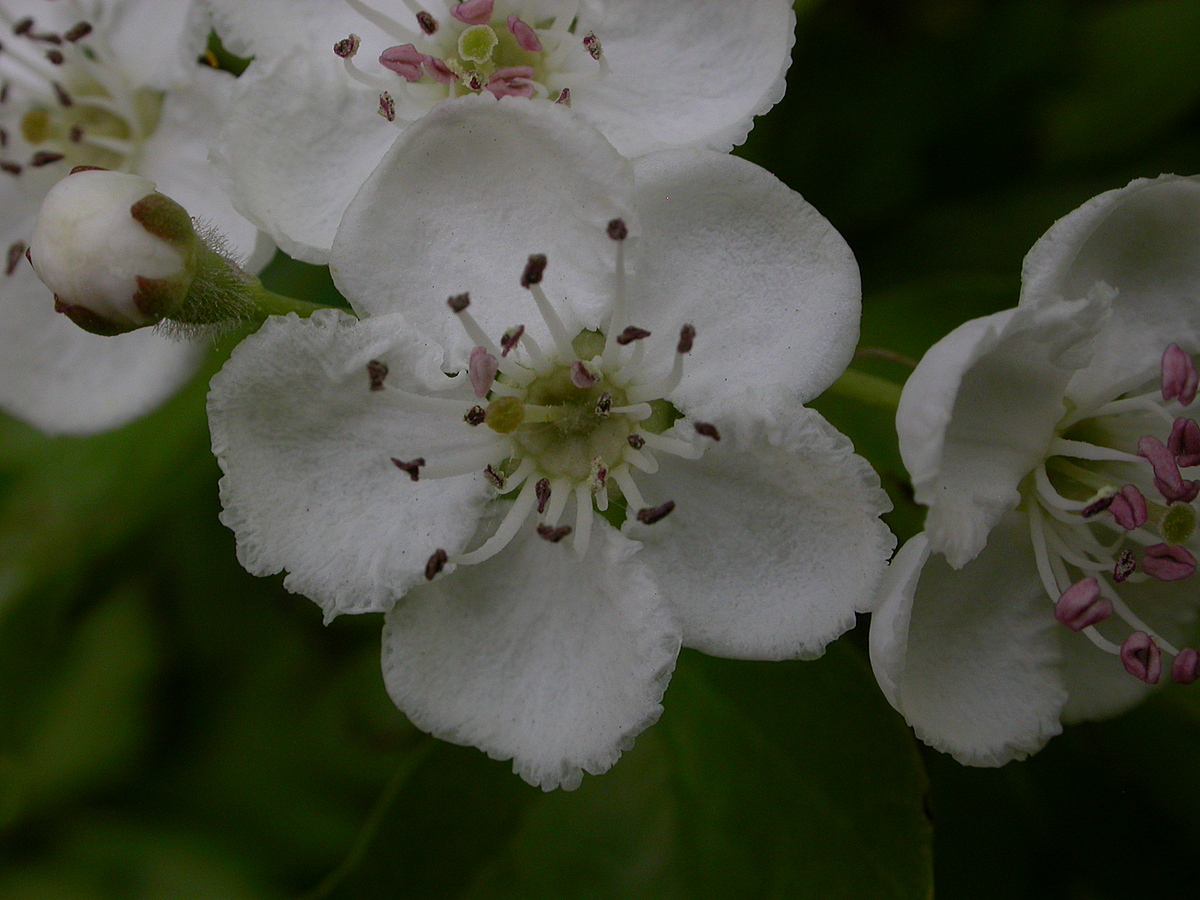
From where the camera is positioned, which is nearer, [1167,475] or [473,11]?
[1167,475]

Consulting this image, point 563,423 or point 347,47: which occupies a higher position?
point 347,47

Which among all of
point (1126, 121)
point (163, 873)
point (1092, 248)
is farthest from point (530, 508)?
point (1126, 121)

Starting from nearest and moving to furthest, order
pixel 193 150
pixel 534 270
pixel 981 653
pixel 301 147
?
pixel 534 270
pixel 981 653
pixel 301 147
pixel 193 150

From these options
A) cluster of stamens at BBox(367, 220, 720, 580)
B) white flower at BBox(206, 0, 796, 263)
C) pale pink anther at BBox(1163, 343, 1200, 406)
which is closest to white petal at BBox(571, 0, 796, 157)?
white flower at BBox(206, 0, 796, 263)

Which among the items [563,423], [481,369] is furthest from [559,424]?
[481,369]

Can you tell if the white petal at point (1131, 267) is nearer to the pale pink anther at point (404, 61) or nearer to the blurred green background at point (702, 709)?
the blurred green background at point (702, 709)

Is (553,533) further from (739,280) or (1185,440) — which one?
(1185,440)
